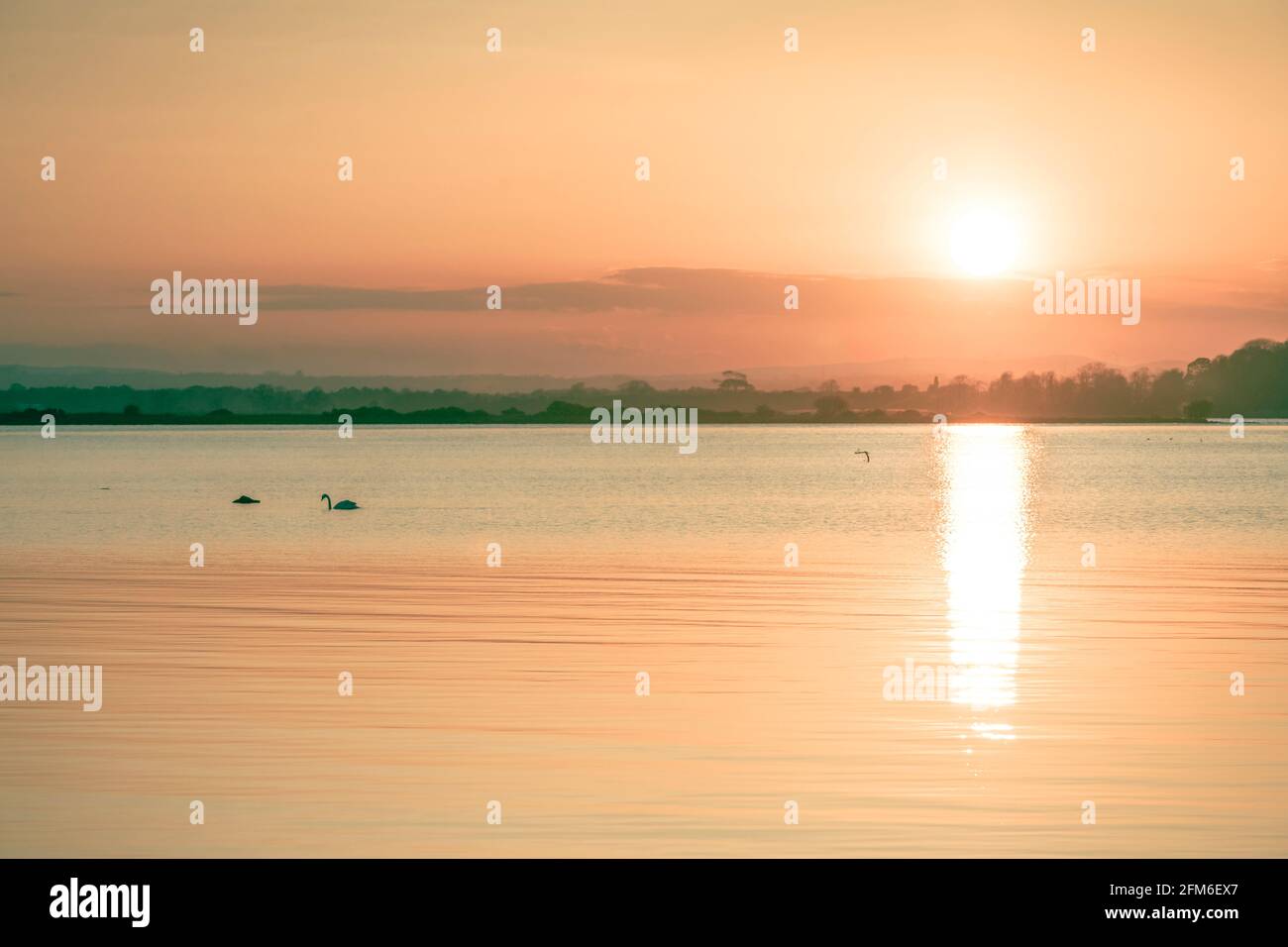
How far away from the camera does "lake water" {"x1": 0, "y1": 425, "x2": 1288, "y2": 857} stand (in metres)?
12.7

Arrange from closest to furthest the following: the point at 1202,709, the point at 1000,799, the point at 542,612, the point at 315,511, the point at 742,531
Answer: the point at 1000,799
the point at 1202,709
the point at 542,612
the point at 742,531
the point at 315,511

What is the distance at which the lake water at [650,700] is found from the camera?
12.7m

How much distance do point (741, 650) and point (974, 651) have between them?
3406 millimetres

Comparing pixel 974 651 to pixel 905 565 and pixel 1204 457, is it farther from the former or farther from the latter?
pixel 1204 457

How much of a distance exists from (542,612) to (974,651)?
8051 millimetres

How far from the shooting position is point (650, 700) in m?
18.0
